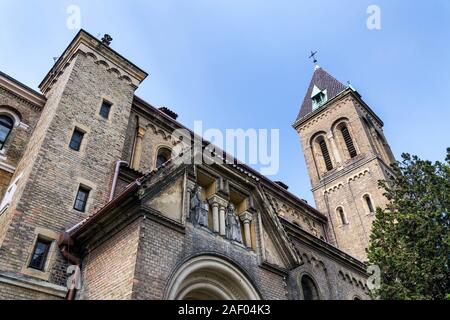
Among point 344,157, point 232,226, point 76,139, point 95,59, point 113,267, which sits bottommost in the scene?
point 113,267

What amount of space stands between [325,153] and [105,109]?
21.0 m

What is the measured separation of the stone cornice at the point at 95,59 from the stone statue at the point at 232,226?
8.28 m

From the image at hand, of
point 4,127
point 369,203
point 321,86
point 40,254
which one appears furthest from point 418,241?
point 321,86

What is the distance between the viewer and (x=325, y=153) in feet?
101

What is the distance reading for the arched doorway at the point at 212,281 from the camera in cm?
844

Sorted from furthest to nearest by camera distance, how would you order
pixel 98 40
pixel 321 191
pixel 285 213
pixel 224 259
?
pixel 321 191
pixel 285 213
pixel 98 40
pixel 224 259

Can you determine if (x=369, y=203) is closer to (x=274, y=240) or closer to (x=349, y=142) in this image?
(x=349, y=142)

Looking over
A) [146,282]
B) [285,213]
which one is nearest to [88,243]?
[146,282]

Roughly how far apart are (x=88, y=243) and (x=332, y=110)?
26.3 metres

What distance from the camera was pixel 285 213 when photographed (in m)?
21.4

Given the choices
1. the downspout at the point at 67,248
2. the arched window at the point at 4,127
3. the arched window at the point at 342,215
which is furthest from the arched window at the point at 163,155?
the arched window at the point at 342,215

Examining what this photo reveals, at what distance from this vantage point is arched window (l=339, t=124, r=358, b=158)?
1136 inches

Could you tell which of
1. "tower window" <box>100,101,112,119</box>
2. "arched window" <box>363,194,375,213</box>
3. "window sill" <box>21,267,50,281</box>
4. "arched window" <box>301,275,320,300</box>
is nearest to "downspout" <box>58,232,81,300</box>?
"window sill" <box>21,267,50,281</box>
